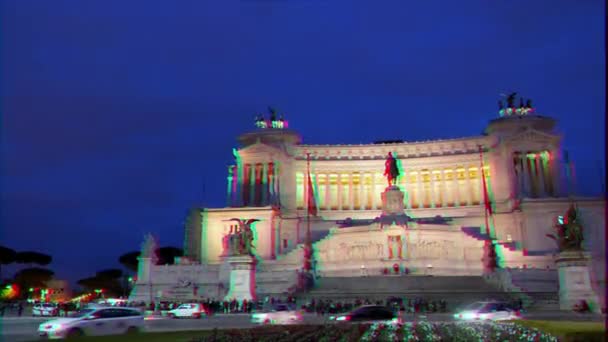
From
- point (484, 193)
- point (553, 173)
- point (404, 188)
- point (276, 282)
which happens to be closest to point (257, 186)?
point (404, 188)

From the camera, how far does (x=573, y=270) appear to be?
41.8 meters

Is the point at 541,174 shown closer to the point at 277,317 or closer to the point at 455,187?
the point at 455,187

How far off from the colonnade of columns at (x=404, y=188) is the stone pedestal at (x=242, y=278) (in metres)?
43.2

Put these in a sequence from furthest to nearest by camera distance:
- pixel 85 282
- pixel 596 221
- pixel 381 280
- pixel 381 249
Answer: pixel 85 282
pixel 596 221
pixel 381 249
pixel 381 280

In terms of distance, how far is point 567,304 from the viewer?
40500 millimetres

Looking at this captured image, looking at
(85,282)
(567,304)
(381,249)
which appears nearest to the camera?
(567,304)

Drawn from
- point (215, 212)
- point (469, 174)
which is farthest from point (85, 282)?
point (469, 174)

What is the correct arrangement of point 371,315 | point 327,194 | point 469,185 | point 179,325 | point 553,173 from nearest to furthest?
point 371,315
point 179,325
point 553,173
point 469,185
point 327,194

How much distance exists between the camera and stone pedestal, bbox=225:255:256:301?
44938 mm

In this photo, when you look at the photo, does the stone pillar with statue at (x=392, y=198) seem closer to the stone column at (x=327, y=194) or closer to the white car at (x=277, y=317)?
the stone column at (x=327, y=194)

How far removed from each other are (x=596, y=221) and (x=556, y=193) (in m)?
12.7

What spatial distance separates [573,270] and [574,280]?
745mm

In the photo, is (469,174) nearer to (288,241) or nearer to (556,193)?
(556,193)

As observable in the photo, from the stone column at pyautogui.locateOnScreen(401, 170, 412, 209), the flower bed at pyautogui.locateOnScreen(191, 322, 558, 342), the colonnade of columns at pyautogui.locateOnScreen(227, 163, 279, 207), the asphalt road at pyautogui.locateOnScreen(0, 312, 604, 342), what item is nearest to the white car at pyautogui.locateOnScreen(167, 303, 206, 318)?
the asphalt road at pyautogui.locateOnScreen(0, 312, 604, 342)
